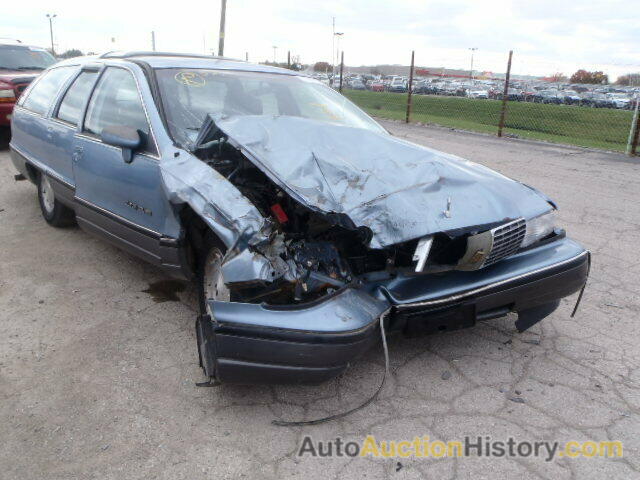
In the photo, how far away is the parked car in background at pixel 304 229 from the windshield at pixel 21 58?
8.00 m

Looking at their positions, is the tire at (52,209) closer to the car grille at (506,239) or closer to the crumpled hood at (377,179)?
the crumpled hood at (377,179)

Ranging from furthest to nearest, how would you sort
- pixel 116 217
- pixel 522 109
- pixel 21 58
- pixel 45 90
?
pixel 522 109 < pixel 21 58 < pixel 45 90 < pixel 116 217

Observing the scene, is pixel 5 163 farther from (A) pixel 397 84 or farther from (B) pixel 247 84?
(A) pixel 397 84

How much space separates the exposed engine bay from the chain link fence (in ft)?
32.7

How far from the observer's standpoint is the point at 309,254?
2736 millimetres

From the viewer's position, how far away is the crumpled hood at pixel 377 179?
101 inches

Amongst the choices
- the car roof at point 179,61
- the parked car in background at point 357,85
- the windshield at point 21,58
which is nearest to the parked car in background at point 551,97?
the parked car in background at point 357,85

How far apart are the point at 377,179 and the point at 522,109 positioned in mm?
22227

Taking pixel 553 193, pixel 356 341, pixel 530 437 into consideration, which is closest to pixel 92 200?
pixel 356 341

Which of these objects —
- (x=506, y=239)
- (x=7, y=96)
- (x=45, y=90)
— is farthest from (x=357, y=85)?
(x=506, y=239)

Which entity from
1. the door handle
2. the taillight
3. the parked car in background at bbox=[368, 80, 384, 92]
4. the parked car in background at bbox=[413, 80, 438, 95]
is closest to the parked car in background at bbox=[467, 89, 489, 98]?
the parked car in background at bbox=[413, 80, 438, 95]

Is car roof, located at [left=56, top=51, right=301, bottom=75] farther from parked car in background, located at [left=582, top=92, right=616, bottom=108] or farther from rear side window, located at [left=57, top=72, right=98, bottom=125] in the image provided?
parked car in background, located at [left=582, top=92, right=616, bottom=108]

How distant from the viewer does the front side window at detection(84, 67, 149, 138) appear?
361 centimetres

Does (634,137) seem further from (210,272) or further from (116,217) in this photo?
(116,217)
